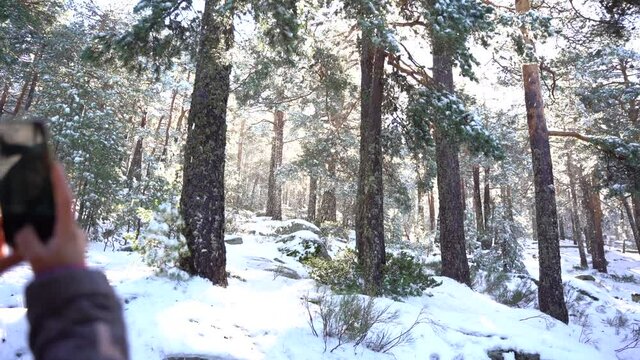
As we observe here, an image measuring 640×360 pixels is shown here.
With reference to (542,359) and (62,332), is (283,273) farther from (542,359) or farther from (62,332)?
(62,332)

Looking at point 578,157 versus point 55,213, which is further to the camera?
point 578,157

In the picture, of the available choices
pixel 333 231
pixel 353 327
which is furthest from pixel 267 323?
pixel 333 231

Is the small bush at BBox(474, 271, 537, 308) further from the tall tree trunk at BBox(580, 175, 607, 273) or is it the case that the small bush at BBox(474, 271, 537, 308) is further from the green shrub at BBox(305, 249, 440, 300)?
the tall tree trunk at BBox(580, 175, 607, 273)

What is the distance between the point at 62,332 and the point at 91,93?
1513 centimetres

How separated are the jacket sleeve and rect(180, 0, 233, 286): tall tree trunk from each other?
577cm

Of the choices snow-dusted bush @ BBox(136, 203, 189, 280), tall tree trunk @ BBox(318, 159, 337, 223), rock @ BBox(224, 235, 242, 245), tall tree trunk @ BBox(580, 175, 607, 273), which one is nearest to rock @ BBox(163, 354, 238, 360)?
snow-dusted bush @ BBox(136, 203, 189, 280)

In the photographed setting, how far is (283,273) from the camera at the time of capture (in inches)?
354

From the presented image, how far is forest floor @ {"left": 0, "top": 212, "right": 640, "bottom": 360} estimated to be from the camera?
14.3 ft

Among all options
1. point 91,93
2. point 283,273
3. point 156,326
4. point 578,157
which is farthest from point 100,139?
point 578,157

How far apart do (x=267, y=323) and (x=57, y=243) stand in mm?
4728

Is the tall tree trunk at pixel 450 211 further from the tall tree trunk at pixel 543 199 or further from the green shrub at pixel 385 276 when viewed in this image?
the green shrub at pixel 385 276

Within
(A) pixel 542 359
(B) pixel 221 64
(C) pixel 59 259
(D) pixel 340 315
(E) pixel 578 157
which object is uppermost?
(E) pixel 578 157

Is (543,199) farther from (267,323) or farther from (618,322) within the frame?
(267,323)

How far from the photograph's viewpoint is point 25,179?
691 millimetres
